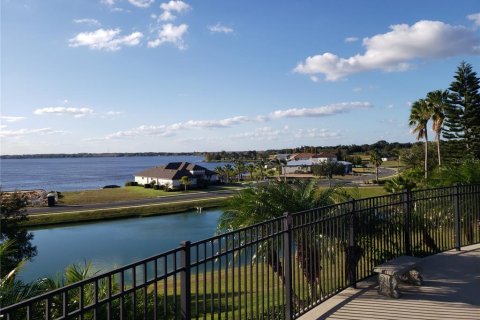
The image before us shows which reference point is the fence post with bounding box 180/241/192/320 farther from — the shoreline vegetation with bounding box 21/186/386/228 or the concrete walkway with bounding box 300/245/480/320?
the shoreline vegetation with bounding box 21/186/386/228

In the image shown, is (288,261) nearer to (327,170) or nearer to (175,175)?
(175,175)

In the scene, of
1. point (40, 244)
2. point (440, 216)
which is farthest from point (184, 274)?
point (40, 244)

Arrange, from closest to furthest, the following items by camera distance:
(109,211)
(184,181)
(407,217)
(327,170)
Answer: (407,217) < (109,211) < (184,181) < (327,170)

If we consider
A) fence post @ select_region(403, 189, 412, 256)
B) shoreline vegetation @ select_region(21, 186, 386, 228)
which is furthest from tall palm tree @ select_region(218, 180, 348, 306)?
shoreline vegetation @ select_region(21, 186, 386, 228)

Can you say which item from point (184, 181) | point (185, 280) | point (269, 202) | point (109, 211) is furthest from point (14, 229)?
point (184, 181)

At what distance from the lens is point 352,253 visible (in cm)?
637

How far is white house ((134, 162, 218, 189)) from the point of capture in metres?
65.4

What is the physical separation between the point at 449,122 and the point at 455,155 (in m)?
3.24

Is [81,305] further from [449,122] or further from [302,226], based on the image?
[449,122]

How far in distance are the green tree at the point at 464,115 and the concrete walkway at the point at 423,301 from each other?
1307 inches

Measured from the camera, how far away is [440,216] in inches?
350

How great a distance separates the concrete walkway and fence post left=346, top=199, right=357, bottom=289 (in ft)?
0.57

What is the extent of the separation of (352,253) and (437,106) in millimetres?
34470

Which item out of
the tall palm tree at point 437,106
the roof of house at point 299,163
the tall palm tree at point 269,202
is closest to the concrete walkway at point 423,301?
the tall palm tree at point 269,202
